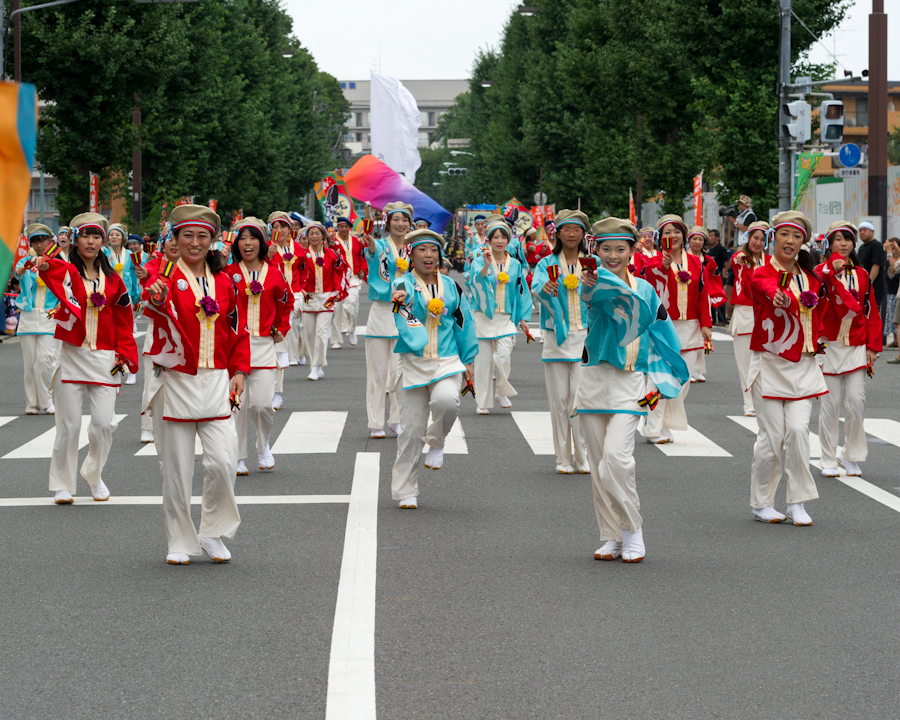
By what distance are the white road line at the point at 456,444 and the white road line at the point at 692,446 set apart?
5.83 ft

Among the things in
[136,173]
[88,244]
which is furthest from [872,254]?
[136,173]

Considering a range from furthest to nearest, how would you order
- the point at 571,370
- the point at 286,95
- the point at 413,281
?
the point at 286,95 → the point at 571,370 → the point at 413,281

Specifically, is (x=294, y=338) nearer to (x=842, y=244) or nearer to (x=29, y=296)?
(x=29, y=296)

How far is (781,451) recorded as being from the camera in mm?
8758

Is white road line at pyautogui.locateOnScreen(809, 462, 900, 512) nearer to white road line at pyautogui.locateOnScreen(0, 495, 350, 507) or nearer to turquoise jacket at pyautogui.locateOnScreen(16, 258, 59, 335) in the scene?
white road line at pyautogui.locateOnScreen(0, 495, 350, 507)

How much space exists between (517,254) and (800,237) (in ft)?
24.2

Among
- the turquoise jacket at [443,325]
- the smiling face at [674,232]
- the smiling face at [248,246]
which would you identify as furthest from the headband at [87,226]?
the smiling face at [674,232]

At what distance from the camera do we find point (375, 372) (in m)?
13.0

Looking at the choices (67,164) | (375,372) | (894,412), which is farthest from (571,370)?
(67,164)

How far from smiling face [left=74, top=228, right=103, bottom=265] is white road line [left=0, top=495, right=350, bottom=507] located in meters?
A: 1.66

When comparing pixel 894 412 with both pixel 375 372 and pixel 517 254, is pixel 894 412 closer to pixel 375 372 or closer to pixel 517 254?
pixel 517 254

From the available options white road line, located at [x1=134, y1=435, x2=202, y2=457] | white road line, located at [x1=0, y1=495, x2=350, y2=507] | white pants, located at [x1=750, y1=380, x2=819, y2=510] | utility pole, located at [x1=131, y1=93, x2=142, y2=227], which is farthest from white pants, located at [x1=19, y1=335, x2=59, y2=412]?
utility pole, located at [x1=131, y1=93, x2=142, y2=227]

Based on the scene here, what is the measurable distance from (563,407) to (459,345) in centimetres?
180

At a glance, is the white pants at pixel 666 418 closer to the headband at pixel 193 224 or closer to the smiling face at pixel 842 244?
the smiling face at pixel 842 244
